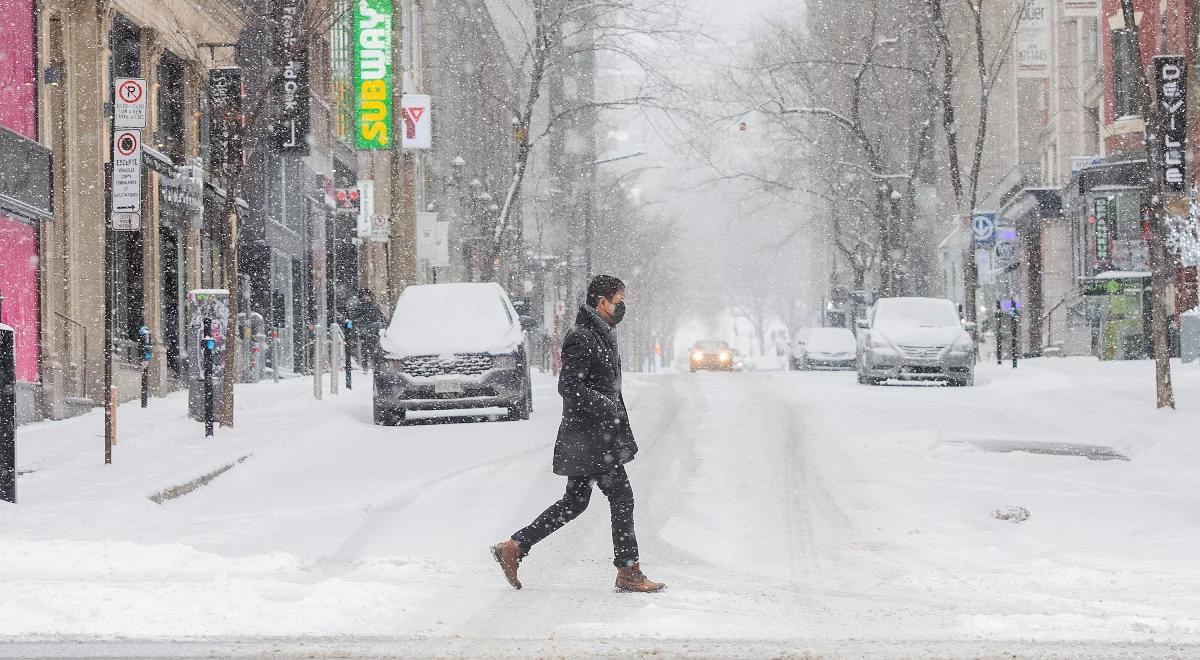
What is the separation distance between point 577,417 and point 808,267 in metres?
116

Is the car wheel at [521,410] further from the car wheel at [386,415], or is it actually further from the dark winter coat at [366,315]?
the dark winter coat at [366,315]

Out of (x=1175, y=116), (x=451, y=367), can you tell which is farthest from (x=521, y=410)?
(x=1175, y=116)

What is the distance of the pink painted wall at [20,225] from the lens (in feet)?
67.2

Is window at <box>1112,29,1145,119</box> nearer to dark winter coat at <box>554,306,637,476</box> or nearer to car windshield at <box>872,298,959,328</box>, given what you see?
car windshield at <box>872,298,959,328</box>

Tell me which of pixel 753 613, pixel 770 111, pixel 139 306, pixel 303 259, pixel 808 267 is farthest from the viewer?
pixel 808 267

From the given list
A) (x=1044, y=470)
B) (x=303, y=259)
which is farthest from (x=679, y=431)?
(x=303, y=259)

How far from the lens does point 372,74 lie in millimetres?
42469

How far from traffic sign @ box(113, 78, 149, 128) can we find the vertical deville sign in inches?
1105

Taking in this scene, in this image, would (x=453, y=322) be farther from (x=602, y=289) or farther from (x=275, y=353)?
(x=275, y=353)

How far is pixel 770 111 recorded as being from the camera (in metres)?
42.2

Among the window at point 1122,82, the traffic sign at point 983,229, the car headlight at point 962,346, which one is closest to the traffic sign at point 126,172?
the car headlight at point 962,346

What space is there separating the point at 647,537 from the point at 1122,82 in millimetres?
31450

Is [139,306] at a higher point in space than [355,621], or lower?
higher

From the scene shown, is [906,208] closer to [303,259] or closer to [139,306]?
[303,259]
